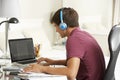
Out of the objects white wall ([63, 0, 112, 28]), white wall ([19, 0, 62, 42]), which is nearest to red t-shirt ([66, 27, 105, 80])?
white wall ([19, 0, 62, 42])

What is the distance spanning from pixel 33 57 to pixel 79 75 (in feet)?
1.87

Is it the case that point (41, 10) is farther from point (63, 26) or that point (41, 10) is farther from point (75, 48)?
point (75, 48)

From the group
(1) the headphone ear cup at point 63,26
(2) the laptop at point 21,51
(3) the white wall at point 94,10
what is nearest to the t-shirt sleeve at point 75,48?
(1) the headphone ear cup at point 63,26

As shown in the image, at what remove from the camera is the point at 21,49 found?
2123mm

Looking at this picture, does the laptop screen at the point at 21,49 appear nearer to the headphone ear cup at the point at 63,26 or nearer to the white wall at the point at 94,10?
the headphone ear cup at the point at 63,26

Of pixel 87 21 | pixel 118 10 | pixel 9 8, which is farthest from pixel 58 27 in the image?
pixel 118 10

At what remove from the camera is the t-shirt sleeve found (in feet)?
5.26

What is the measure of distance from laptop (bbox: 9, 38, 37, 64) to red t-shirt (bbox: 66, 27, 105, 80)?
0.53 meters

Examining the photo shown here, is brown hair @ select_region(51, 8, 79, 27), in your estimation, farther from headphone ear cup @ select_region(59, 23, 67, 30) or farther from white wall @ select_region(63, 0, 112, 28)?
white wall @ select_region(63, 0, 112, 28)

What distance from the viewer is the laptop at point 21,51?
2057mm

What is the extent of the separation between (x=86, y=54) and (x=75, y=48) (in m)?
0.12

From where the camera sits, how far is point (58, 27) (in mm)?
1773

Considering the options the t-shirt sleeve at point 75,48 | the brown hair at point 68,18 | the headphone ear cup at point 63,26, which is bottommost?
the t-shirt sleeve at point 75,48

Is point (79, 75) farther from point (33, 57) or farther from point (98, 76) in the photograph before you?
point (33, 57)
